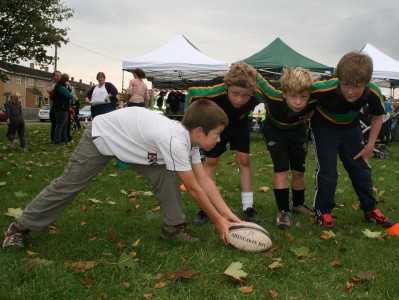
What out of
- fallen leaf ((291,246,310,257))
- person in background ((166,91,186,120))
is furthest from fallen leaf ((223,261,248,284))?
person in background ((166,91,186,120))

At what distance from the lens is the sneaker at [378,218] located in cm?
433

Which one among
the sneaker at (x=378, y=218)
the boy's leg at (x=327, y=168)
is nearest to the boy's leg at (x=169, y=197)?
the boy's leg at (x=327, y=168)

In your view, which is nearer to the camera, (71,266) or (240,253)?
(71,266)

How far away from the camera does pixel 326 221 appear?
4.21 metres

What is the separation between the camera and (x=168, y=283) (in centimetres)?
282

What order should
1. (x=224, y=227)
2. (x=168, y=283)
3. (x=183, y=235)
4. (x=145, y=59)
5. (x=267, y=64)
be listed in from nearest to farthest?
(x=168, y=283)
(x=224, y=227)
(x=183, y=235)
(x=145, y=59)
(x=267, y=64)

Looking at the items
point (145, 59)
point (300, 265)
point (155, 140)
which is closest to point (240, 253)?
point (300, 265)

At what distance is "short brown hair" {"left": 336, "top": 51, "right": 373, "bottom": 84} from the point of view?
365 centimetres

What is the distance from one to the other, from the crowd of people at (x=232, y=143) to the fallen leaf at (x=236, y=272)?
43 centimetres

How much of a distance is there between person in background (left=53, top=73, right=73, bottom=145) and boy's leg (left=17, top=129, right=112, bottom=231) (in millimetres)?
8896

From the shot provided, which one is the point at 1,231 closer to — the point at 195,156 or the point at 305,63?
the point at 195,156

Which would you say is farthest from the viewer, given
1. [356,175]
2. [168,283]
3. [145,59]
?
[145,59]

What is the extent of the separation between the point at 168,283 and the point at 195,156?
1.16 m

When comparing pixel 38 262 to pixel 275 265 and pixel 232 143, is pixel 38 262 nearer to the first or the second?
pixel 275 265
